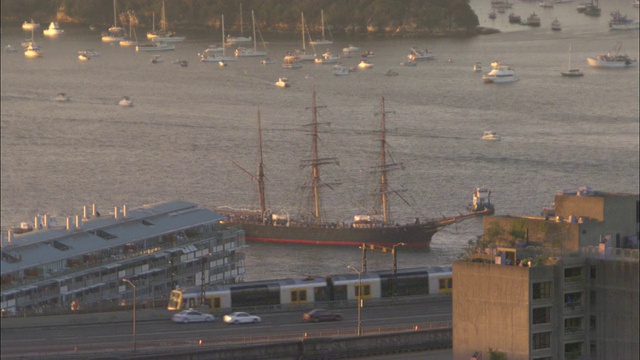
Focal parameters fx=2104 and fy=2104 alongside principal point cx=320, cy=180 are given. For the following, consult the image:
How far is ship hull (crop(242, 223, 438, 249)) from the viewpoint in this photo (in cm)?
4453

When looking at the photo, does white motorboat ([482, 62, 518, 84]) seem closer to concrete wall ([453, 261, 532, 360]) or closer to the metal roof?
the metal roof

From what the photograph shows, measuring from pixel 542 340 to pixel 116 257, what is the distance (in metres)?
13.7

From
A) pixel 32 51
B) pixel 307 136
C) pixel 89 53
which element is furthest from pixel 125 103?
pixel 32 51

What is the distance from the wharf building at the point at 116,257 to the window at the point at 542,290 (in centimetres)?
939

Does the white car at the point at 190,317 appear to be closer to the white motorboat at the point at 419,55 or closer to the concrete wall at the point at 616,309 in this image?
the concrete wall at the point at 616,309

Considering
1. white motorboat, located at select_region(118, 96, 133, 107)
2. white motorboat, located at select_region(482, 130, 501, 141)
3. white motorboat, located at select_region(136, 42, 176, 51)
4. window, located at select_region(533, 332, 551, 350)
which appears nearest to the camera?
window, located at select_region(533, 332, 551, 350)

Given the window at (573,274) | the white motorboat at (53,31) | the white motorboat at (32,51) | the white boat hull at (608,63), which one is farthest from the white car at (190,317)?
the white motorboat at (53,31)

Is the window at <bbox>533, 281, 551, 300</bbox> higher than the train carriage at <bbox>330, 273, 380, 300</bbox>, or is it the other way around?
the window at <bbox>533, 281, 551, 300</bbox>

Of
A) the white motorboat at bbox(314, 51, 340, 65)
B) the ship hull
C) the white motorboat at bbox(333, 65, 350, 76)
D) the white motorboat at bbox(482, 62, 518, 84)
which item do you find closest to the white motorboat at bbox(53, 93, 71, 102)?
the white motorboat at bbox(333, 65, 350, 76)

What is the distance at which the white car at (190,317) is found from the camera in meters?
27.6

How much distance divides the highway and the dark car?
10cm

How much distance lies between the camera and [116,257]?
34781 millimetres

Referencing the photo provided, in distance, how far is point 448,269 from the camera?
3145cm

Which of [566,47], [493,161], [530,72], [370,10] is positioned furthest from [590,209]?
[370,10]
